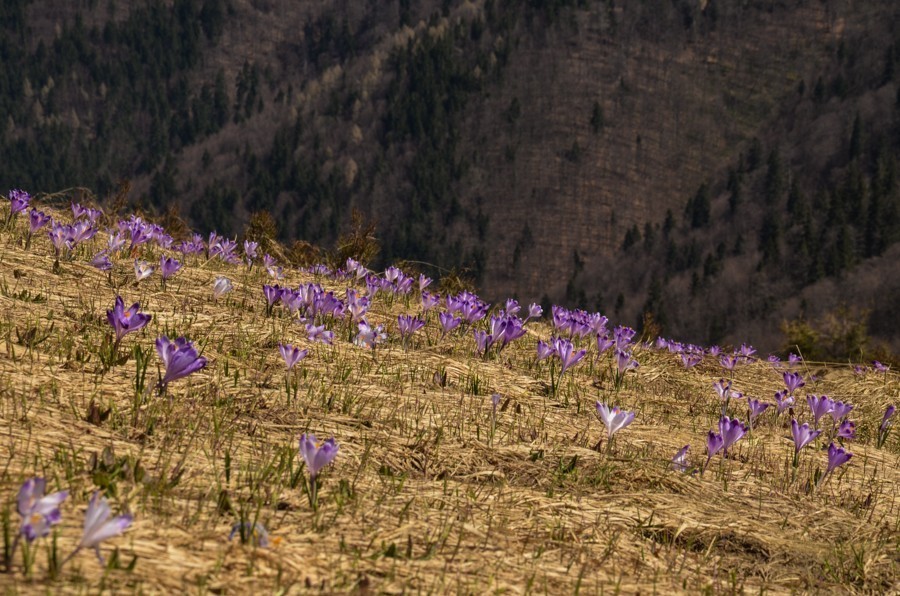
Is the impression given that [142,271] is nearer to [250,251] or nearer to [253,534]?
[250,251]

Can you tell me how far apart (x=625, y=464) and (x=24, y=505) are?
109 inches

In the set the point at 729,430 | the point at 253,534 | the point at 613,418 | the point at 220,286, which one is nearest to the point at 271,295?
the point at 220,286

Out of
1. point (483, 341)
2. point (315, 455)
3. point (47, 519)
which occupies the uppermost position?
point (47, 519)

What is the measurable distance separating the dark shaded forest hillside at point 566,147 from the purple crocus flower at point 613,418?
224 ft

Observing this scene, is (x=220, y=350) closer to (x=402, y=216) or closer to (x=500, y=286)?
(x=500, y=286)

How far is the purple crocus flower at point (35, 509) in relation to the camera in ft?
6.86

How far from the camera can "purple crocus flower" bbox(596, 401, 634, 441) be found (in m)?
4.05

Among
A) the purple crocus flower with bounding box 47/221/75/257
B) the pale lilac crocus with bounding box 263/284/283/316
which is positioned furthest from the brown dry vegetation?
the purple crocus flower with bounding box 47/221/75/257

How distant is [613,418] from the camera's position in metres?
4.09

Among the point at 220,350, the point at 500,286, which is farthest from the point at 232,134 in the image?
the point at 220,350

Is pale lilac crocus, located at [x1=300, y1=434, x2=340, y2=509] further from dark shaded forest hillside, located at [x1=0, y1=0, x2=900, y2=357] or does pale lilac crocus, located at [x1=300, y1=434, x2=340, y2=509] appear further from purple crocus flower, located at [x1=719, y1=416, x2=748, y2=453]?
dark shaded forest hillside, located at [x1=0, y1=0, x2=900, y2=357]

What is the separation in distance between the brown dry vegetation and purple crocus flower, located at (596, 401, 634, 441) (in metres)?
0.17

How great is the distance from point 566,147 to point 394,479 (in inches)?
4166

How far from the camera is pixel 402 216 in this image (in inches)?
4385
